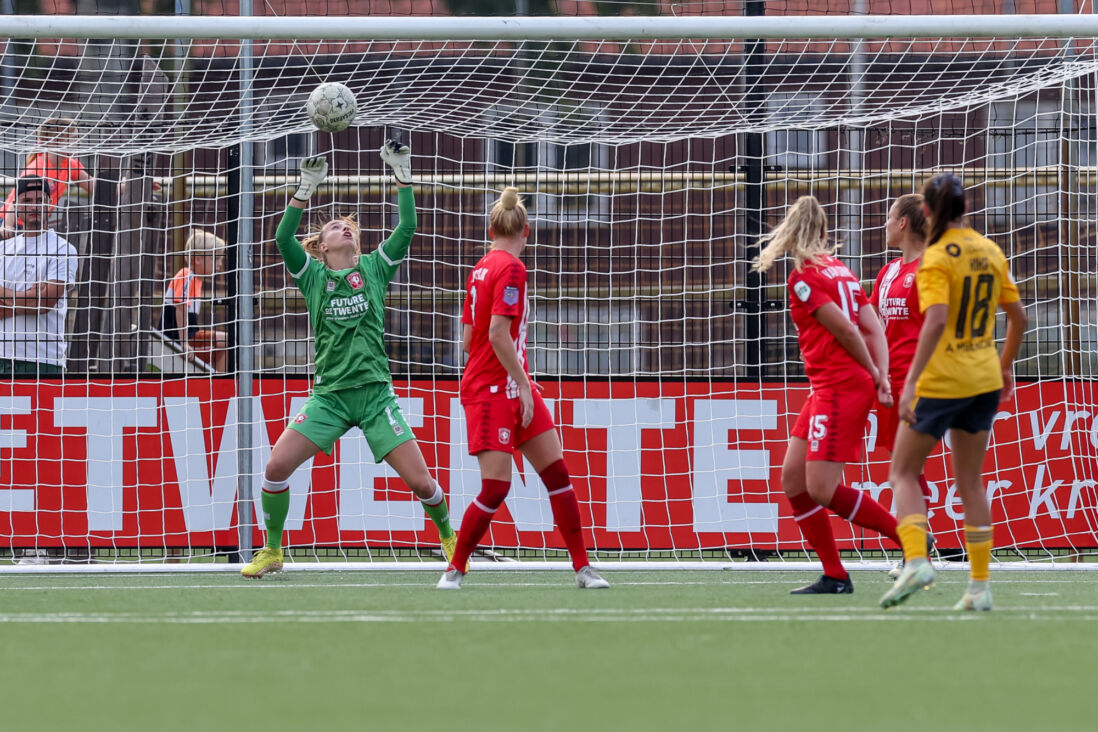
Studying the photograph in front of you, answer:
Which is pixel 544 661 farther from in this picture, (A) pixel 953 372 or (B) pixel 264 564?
(B) pixel 264 564

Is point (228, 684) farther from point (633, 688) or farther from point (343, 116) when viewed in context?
point (343, 116)

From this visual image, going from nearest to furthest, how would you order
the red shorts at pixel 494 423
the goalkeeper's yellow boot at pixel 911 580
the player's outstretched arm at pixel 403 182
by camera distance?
the goalkeeper's yellow boot at pixel 911 580 → the red shorts at pixel 494 423 → the player's outstretched arm at pixel 403 182

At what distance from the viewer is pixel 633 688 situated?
3.81 m

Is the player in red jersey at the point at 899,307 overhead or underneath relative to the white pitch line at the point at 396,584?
overhead

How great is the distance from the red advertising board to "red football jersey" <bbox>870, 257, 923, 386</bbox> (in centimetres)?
179

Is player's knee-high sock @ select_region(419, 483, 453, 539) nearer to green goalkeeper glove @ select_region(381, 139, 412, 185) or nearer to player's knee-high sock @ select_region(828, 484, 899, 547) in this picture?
green goalkeeper glove @ select_region(381, 139, 412, 185)

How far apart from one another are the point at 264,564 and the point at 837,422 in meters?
3.25

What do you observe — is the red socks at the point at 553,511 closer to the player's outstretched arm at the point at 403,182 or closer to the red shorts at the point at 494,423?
the red shorts at the point at 494,423

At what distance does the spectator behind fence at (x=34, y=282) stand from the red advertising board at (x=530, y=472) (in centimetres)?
42

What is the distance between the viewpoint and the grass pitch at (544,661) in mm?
3414

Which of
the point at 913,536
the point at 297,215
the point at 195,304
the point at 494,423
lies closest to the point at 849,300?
the point at 913,536

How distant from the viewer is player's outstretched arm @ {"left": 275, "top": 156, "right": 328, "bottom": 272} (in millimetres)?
7766

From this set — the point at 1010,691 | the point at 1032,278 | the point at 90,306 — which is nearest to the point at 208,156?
the point at 90,306

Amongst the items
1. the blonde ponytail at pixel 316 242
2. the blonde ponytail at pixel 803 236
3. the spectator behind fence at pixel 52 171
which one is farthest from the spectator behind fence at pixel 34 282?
the blonde ponytail at pixel 803 236
